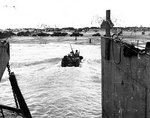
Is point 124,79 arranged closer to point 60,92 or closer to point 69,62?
point 60,92

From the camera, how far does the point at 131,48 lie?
7309mm

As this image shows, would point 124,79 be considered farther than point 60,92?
No

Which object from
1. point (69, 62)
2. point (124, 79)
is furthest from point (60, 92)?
point (69, 62)

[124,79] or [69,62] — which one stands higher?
[124,79]

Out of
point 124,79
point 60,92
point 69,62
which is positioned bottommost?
point 60,92

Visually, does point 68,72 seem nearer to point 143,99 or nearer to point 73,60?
point 73,60

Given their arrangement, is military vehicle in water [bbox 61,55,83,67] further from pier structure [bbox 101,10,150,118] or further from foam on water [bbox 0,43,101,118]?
pier structure [bbox 101,10,150,118]

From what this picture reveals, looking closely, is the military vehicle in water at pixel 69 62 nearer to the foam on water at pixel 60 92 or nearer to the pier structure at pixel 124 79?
the foam on water at pixel 60 92

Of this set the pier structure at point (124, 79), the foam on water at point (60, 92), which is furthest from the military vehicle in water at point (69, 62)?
the pier structure at point (124, 79)

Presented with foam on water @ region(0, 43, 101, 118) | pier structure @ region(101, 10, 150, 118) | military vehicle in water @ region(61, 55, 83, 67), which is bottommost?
foam on water @ region(0, 43, 101, 118)

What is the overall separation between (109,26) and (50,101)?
7591mm

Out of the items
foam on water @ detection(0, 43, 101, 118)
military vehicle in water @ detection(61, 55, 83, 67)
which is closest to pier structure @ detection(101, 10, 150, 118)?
foam on water @ detection(0, 43, 101, 118)

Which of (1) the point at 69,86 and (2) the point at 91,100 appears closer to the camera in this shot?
(2) the point at 91,100

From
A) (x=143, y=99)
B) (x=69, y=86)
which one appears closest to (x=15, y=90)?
(x=143, y=99)
